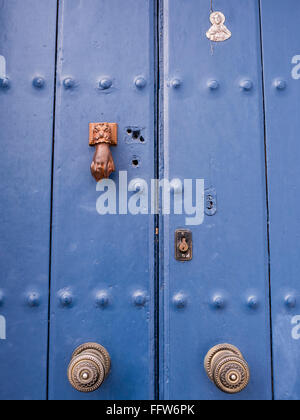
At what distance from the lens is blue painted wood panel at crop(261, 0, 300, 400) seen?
72cm

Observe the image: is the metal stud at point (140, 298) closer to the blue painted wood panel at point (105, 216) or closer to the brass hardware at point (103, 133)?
the blue painted wood panel at point (105, 216)

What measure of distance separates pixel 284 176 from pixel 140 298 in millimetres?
495

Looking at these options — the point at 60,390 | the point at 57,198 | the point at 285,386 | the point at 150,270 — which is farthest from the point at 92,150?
the point at 285,386

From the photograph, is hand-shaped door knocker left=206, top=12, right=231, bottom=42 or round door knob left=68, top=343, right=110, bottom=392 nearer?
round door knob left=68, top=343, right=110, bottom=392

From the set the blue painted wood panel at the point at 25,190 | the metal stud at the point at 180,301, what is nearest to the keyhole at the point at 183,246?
the metal stud at the point at 180,301

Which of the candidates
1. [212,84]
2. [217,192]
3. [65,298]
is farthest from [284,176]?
[65,298]

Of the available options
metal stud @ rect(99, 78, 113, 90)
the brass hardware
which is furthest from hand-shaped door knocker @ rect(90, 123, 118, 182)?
metal stud @ rect(99, 78, 113, 90)

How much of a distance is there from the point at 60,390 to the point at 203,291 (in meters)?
0.43

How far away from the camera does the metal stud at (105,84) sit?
73cm

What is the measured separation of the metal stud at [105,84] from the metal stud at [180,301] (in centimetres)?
57

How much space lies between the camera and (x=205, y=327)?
2.32 feet

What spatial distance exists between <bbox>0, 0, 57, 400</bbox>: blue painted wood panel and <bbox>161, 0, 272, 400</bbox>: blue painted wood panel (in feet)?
1.01

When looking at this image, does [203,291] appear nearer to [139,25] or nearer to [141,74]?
[141,74]

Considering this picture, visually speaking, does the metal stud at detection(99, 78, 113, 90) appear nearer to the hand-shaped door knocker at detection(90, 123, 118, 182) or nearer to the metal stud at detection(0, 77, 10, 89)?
the hand-shaped door knocker at detection(90, 123, 118, 182)
